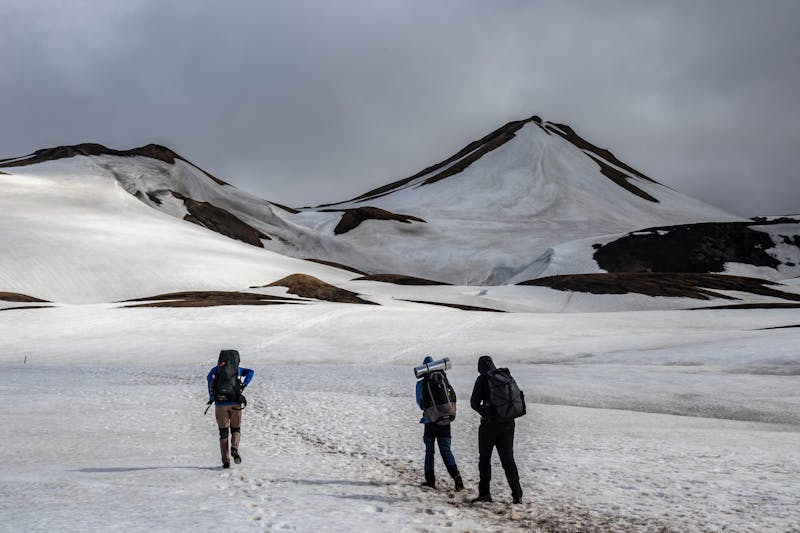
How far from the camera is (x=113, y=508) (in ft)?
26.6

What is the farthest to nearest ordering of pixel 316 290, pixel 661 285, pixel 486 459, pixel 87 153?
pixel 87 153 < pixel 661 285 < pixel 316 290 < pixel 486 459

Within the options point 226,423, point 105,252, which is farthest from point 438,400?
point 105,252

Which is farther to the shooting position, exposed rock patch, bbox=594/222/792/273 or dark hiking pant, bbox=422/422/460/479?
exposed rock patch, bbox=594/222/792/273

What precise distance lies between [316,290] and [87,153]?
275 feet

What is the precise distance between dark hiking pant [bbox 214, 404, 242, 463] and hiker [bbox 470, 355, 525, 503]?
148 inches

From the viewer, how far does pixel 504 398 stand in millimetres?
9125

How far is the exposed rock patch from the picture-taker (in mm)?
95688

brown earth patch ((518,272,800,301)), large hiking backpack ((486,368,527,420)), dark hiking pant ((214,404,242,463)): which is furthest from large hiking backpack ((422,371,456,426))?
brown earth patch ((518,272,800,301))

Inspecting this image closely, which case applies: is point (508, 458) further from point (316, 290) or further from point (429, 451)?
point (316, 290)

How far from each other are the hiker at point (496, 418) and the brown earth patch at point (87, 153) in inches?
5077

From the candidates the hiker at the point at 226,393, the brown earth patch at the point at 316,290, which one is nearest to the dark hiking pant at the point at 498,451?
the hiker at the point at 226,393

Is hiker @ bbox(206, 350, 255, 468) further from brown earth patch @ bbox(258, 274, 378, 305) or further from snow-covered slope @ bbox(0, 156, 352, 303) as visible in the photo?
snow-covered slope @ bbox(0, 156, 352, 303)

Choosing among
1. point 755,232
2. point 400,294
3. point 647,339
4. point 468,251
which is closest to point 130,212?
point 400,294

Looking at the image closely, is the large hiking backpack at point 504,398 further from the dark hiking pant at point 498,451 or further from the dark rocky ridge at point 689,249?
the dark rocky ridge at point 689,249
